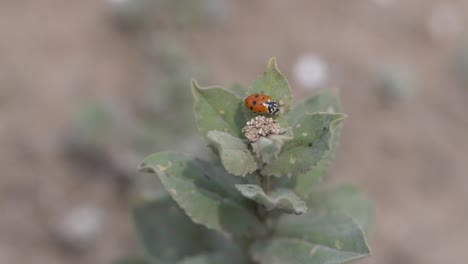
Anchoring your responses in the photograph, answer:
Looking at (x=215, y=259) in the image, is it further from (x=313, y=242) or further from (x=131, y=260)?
(x=131, y=260)

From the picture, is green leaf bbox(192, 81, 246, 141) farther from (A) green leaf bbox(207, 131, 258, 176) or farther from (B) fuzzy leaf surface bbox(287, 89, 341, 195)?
(B) fuzzy leaf surface bbox(287, 89, 341, 195)

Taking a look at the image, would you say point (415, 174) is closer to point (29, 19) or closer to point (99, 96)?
point (99, 96)

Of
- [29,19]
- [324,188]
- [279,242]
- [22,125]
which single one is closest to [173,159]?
[279,242]

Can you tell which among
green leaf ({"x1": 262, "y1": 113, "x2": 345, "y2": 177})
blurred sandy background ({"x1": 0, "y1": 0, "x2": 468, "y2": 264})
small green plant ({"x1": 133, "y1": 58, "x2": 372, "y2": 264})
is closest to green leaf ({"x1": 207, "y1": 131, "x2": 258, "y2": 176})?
small green plant ({"x1": 133, "y1": 58, "x2": 372, "y2": 264})

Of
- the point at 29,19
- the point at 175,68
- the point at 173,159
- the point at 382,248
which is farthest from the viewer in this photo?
the point at 29,19

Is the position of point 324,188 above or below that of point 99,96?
below

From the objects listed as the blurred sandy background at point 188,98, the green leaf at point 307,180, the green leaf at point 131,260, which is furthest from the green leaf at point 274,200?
the blurred sandy background at point 188,98
